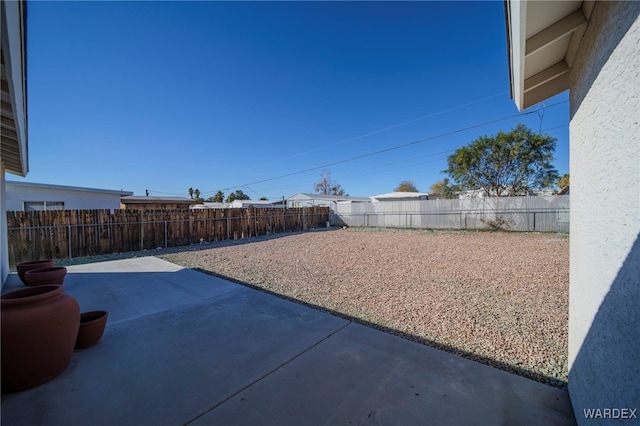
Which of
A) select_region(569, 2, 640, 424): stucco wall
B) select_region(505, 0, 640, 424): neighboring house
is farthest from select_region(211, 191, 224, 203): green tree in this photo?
select_region(569, 2, 640, 424): stucco wall

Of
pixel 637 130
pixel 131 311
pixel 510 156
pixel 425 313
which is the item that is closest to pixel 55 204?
pixel 131 311

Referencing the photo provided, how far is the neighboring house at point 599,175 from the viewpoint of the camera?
1.03m

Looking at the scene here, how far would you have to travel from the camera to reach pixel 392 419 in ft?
5.51

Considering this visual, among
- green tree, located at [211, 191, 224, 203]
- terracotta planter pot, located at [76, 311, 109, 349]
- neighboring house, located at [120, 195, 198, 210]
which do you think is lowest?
terracotta planter pot, located at [76, 311, 109, 349]

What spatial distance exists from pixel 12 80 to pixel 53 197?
14.8 meters

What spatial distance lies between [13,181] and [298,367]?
1581cm

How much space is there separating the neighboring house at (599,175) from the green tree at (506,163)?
16947 millimetres

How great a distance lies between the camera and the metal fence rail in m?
12.7

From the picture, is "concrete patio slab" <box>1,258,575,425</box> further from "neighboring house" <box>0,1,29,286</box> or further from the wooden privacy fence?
the wooden privacy fence

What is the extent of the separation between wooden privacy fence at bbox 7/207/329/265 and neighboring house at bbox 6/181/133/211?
1.39m

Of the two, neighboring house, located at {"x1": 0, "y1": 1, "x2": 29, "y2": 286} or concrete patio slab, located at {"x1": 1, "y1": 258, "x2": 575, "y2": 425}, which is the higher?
neighboring house, located at {"x1": 0, "y1": 1, "x2": 29, "y2": 286}

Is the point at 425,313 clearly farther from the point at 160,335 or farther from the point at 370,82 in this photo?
the point at 370,82

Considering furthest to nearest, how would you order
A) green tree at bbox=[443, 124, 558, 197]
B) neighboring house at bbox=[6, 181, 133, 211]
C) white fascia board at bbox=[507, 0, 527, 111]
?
1. green tree at bbox=[443, 124, 558, 197]
2. neighboring house at bbox=[6, 181, 133, 211]
3. white fascia board at bbox=[507, 0, 527, 111]

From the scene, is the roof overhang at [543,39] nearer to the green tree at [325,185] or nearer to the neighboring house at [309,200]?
the neighboring house at [309,200]
